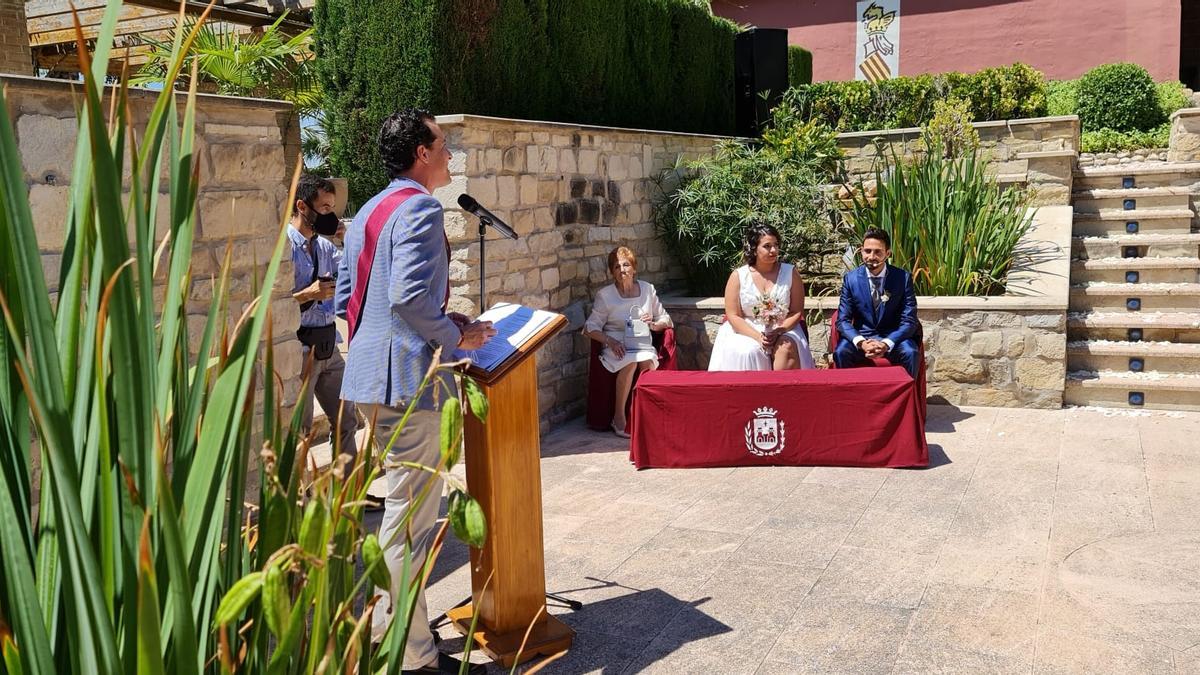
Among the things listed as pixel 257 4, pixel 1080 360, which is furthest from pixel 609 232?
pixel 257 4

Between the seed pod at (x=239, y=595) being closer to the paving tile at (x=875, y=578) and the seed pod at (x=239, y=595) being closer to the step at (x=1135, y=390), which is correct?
the paving tile at (x=875, y=578)

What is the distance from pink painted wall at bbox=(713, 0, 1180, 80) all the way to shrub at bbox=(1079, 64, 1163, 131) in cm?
245

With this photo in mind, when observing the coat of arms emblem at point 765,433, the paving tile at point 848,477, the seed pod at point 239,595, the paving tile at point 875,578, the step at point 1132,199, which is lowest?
the paving tile at point 848,477

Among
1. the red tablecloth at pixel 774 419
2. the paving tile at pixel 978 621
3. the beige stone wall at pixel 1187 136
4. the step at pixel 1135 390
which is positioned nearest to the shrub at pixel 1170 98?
the beige stone wall at pixel 1187 136

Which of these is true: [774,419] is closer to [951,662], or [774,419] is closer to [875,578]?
[875,578]

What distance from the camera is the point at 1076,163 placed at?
1034cm

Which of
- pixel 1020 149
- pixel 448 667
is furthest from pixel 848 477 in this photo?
pixel 1020 149

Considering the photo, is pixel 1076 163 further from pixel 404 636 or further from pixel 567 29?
pixel 404 636

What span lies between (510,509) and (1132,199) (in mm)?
8056

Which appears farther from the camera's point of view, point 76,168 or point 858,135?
point 858,135

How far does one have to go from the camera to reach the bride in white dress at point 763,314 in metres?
6.91

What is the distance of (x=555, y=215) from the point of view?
23.5 ft

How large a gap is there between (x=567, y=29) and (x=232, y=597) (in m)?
7.50

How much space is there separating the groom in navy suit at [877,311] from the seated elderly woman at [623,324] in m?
1.30
